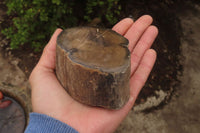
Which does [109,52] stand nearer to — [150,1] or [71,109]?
[71,109]

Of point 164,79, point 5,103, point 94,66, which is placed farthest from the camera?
point 164,79

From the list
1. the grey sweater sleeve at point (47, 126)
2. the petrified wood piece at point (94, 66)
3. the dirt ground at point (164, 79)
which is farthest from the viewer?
the dirt ground at point (164, 79)

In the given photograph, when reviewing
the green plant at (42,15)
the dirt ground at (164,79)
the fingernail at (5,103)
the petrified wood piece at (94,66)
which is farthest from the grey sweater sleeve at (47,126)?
the green plant at (42,15)

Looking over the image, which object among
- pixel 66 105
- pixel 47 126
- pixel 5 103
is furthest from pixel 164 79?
pixel 5 103

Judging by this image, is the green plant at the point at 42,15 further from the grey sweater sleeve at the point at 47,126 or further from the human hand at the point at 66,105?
the grey sweater sleeve at the point at 47,126

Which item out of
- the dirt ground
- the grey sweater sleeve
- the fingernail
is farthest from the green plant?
the grey sweater sleeve

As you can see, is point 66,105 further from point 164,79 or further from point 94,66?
point 164,79
